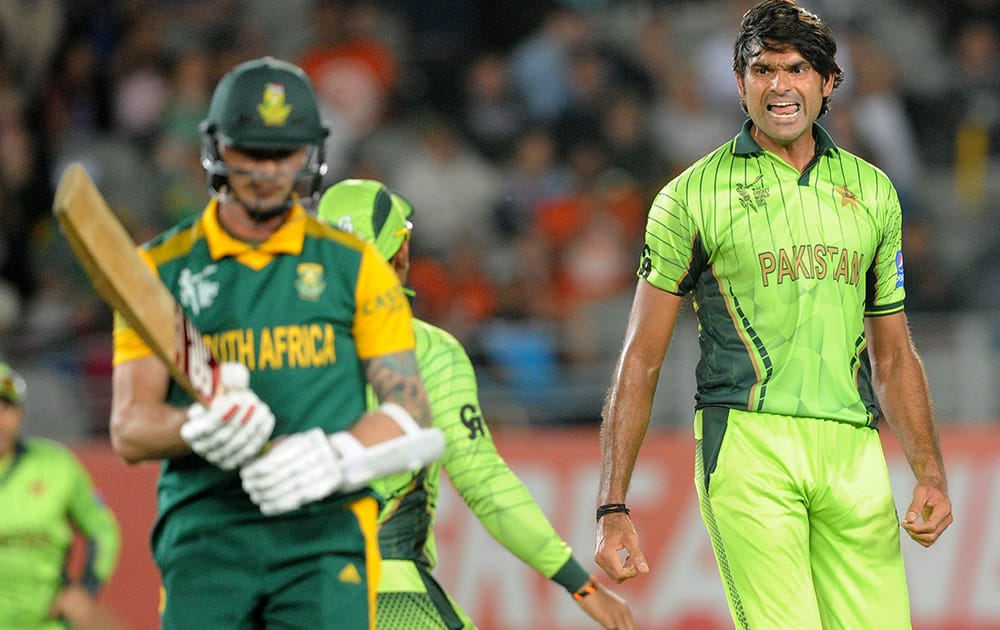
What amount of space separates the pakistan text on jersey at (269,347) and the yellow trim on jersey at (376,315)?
15cm

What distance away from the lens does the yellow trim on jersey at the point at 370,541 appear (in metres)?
4.30

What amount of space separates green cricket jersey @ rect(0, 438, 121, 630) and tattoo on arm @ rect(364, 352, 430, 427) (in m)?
5.09

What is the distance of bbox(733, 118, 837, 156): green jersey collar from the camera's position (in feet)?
17.3

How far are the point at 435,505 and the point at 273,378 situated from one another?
4.38 ft

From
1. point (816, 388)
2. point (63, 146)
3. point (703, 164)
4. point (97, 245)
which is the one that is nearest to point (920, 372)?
point (816, 388)

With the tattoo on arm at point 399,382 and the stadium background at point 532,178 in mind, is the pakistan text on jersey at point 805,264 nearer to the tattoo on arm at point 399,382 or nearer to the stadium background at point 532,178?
the tattoo on arm at point 399,382

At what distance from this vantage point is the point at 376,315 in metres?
4.34

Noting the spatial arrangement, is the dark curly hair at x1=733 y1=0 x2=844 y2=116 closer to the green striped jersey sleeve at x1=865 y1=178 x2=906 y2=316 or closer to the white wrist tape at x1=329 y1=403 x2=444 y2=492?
the green striped jersey sleeve at x1=865 y1=178 x2=906 y2=316

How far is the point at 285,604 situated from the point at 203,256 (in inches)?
35.5

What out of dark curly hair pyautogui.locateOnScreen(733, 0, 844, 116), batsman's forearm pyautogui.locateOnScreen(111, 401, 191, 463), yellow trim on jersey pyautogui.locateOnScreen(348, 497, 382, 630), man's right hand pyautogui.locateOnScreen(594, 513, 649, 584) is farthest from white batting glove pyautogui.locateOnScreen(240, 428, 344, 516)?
Result: dark curly hair pyautogui.locateOnScreen(733, 0, 844, 116)

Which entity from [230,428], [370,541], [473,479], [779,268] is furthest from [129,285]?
[779,268]

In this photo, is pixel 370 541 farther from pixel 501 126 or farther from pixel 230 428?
pixel 501 126

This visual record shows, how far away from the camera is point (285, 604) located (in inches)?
165

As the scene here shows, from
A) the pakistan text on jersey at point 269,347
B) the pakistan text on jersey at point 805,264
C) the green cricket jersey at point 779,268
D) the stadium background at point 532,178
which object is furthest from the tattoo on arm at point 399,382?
the stadium background at point 532,178
